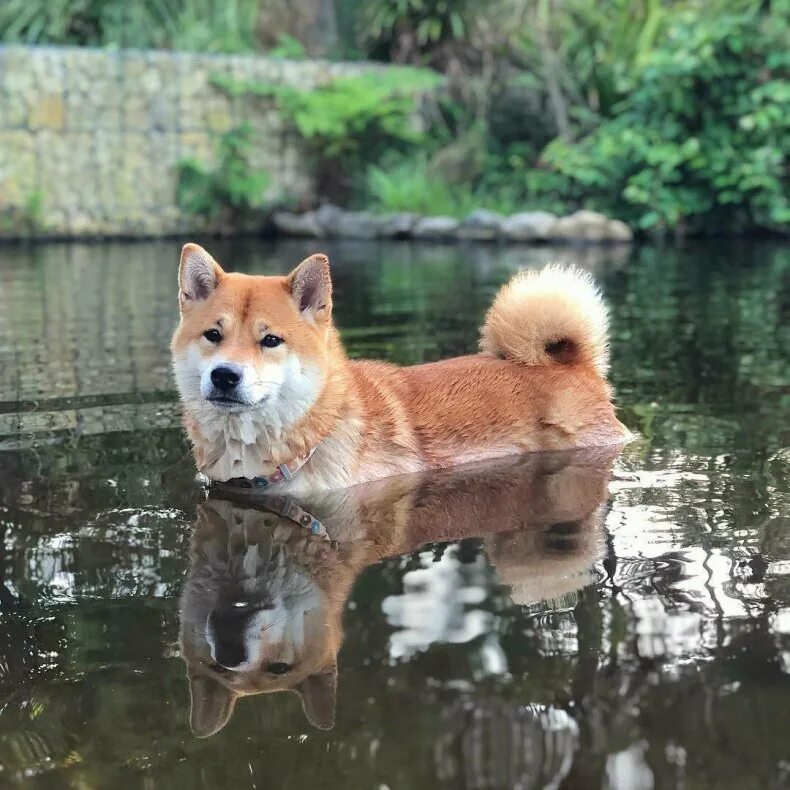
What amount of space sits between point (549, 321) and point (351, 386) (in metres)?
1.03

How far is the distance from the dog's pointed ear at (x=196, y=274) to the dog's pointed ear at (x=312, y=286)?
0.27m

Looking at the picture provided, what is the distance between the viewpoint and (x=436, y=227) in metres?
16.5

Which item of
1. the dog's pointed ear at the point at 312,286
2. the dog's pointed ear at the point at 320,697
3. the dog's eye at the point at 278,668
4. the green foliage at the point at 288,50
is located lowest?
the dog's pointed ear at the point at 320,697

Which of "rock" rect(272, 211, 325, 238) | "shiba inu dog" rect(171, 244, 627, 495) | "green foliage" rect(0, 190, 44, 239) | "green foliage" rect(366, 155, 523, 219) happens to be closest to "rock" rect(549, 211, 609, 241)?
"green foliage" rect(366, 155, 523, 219)

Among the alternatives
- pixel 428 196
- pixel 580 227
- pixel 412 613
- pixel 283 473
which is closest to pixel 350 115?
pixel 428 196

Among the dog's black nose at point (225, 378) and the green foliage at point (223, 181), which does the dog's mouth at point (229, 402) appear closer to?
the dog's black nose at point (225, 378)

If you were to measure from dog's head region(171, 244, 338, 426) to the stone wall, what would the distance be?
43.3 ft

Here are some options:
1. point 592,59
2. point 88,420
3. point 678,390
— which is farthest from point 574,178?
point 88,420

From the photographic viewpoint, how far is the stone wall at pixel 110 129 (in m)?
15.9

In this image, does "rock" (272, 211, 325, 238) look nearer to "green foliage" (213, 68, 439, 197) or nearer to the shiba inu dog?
"green foliage" (213, 68, 439, 197)

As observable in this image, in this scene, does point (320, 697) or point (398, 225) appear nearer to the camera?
point (320, 697)

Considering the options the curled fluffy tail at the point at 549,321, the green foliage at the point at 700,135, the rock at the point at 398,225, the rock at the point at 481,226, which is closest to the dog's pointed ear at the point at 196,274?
the curled fluffy tail at the point at 549,321

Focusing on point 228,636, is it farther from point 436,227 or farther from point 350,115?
point 350,115

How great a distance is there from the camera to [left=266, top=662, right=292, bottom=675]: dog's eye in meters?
2.49
